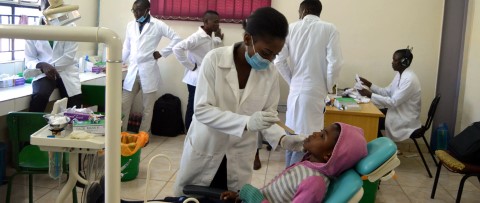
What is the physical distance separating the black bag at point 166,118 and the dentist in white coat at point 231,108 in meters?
2.95

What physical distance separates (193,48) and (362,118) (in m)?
1.84

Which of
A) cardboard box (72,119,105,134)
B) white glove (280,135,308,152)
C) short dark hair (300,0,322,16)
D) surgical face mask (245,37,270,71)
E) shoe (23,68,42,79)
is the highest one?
short dark hair (300,0,322,16)

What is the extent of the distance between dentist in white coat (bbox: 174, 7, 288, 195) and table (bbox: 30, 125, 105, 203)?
38cm

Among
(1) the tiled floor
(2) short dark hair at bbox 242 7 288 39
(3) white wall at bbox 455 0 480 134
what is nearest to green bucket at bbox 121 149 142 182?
(1) the tiled floor

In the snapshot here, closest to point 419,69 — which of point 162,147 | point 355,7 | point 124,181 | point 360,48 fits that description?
point 360,48

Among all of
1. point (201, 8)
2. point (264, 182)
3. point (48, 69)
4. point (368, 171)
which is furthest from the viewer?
point (201, 8)

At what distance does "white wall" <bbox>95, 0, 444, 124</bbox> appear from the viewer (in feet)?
14.5

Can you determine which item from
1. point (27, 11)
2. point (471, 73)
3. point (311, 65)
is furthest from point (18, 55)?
point (471, 73)

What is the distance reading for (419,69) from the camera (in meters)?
4.50

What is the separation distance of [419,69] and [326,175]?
3.47m

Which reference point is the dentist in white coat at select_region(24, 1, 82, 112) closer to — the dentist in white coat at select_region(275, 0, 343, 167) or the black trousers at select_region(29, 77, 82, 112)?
the black trousers at select_region(29, 77, 82, 112)

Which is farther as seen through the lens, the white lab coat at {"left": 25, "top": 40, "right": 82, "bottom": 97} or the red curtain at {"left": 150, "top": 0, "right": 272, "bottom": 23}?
the red curtain at {"left": 150, "top": 0, "right": 272, "bottom": 23}

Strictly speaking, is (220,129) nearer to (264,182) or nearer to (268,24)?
(268,24)

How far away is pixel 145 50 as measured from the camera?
4.26 metres
